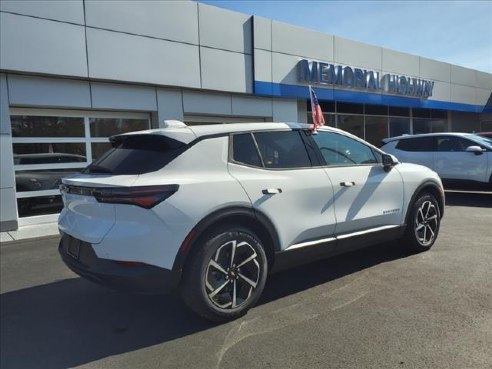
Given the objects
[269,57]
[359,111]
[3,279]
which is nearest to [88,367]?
[3,279]

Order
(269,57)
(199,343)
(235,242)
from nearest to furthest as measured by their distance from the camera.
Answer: (199,343)
(235,242)
(269,57)

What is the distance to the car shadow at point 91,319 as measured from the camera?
344 cm

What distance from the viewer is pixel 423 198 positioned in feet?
18.4

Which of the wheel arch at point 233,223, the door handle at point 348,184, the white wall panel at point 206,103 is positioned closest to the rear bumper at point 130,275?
the wheel arch at point 233,223

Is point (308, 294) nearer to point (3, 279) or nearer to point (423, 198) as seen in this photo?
point (423, 198)

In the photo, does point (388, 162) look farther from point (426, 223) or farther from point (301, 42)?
point (301, 42)

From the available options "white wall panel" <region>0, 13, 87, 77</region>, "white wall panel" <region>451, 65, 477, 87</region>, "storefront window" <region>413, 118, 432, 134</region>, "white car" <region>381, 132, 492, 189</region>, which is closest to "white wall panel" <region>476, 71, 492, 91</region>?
"white wall panel" <region>451, 65, 477, 87</region>

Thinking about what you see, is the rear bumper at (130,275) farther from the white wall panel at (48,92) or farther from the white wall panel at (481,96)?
the white wall panel at (481,96)

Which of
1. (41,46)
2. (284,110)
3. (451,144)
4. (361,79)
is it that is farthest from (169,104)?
(361,79)

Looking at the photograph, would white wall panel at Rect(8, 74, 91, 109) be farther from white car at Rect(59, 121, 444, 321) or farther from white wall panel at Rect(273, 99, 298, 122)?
white car at Rect(59, 121, 444, 321)

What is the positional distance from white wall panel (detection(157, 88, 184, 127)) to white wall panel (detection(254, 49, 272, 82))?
2.57 meters

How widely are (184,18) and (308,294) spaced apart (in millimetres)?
9026

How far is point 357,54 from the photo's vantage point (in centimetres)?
1609

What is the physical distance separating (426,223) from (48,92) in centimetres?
806
